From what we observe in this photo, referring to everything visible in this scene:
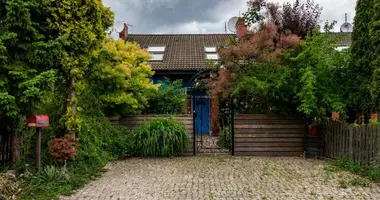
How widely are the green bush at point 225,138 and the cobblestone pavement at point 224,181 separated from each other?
6.23ft

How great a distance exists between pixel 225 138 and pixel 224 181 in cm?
484

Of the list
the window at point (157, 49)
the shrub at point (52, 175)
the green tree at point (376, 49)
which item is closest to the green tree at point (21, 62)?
the shrub at point (52, 175)

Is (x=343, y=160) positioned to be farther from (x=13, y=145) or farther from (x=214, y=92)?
(x=13, y=145)

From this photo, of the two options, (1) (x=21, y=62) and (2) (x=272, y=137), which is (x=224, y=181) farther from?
(1) (x=21, y=62)

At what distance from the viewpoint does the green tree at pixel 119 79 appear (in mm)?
10586

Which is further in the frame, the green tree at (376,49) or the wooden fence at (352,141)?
the green tree at (376,49)

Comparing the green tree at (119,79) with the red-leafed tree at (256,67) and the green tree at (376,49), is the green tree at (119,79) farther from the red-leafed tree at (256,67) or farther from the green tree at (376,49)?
the green tree at (376,49)

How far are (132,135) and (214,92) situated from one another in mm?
2851

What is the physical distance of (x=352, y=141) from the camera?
360 inches

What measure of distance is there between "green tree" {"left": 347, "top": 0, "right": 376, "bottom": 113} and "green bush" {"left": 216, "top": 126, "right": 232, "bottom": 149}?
Result: 386 centimetres

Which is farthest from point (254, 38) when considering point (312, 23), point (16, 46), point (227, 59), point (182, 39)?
point (182, 39)

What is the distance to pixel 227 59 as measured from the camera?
37.3 feet

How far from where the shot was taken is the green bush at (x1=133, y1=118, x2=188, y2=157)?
10.5 metres

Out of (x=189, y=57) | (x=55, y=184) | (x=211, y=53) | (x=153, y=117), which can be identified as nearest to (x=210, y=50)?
(x=211, y=53)
